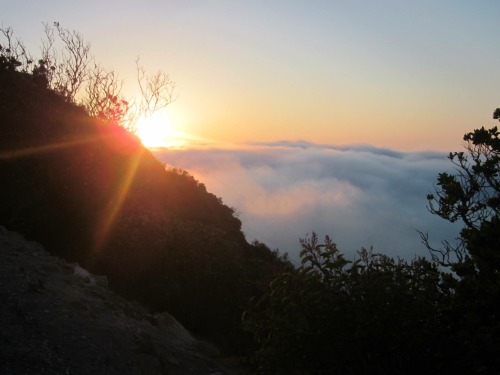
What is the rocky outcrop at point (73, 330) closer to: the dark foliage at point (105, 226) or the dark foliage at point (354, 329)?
the dark foliage at point (105, 226)

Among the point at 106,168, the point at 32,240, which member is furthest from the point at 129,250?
the point at 106,168

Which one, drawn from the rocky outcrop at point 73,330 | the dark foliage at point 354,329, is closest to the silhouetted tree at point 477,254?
the dark foliage at point 354,329

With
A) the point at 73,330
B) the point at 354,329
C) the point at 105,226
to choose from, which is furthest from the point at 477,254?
the point at 105,226

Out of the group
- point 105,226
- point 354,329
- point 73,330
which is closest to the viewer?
point 354,329

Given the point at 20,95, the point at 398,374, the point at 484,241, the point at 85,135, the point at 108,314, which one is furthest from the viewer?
the point at 85,135

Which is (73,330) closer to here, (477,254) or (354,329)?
(354,329)

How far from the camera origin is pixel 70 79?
29.1 meters

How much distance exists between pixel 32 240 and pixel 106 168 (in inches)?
218

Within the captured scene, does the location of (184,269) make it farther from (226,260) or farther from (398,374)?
(398,374)

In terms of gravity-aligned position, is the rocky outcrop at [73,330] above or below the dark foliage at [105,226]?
below

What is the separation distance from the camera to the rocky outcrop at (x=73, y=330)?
249 inches

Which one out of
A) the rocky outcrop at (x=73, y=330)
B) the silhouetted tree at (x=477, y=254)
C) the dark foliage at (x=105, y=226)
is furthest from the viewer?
the dark foliage at (x=105, y=226)

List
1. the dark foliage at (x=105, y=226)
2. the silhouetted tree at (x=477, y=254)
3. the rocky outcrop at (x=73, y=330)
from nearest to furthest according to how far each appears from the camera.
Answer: the silhouetted tree at (x=477, y=254) → the rocky outcrop at (x=73, y=330) → the dark foliage at (x=105, y=226)

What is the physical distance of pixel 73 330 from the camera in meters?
7.09
